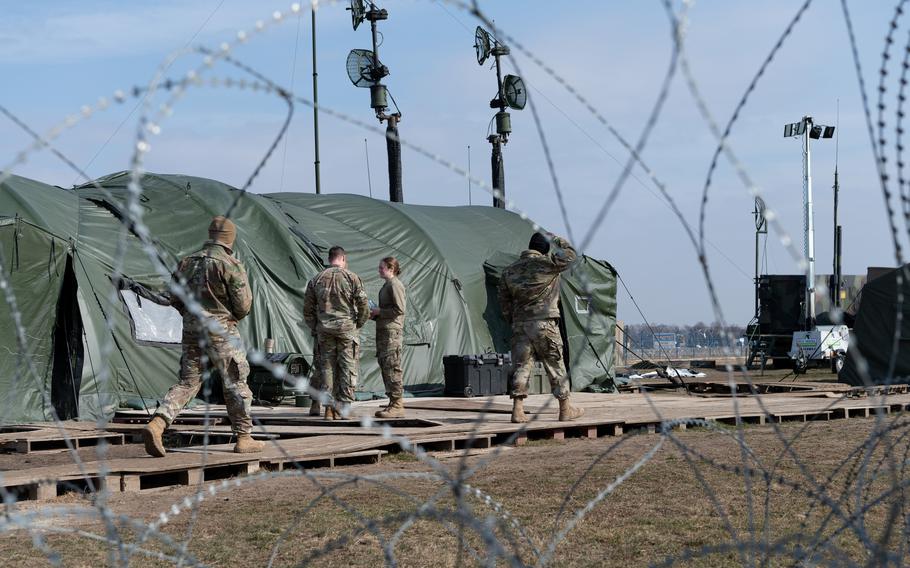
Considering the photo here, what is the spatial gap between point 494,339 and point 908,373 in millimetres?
6438

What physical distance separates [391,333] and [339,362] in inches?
25.5

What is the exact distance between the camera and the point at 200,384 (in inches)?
317

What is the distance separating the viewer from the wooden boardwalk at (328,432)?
290 inches

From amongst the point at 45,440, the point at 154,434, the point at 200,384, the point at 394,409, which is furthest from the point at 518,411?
the point at 45,440

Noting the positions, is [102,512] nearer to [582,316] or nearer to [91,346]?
[91,346]

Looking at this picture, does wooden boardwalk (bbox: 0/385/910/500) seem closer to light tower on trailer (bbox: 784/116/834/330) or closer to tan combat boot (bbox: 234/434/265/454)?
tan combat boot (bbox: 234/434/265/454)

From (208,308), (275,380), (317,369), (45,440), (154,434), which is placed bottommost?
(45,440)

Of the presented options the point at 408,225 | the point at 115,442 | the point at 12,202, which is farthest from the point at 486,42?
the point at 115,442

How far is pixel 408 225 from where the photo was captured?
653 inches

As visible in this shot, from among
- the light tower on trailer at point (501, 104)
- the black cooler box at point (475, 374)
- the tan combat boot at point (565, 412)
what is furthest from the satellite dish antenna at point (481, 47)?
the tan combat boot at point (565, 412)

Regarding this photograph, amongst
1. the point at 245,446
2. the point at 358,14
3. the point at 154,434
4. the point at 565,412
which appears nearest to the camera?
the point at 154,434

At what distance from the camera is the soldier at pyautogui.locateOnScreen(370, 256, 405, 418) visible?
1121 centimetres

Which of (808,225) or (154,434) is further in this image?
(808,225)

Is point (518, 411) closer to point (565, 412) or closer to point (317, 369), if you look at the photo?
point (565, 412)
